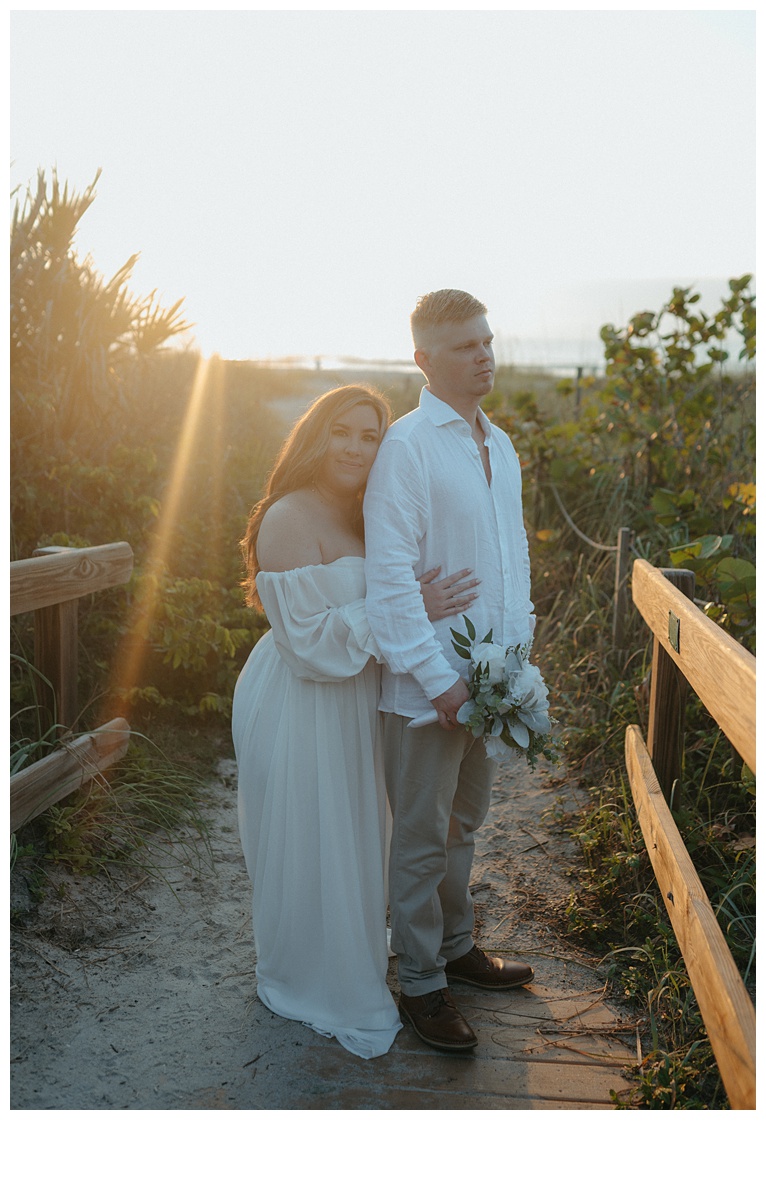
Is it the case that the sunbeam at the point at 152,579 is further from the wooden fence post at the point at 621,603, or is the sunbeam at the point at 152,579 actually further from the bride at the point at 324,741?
the wooden fence post at the point at 621,603

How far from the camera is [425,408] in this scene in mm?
3127

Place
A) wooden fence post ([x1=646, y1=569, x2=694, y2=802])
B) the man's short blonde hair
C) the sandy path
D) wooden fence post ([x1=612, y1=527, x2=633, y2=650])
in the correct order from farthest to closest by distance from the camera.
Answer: wooden fence post ([x1=612, y1=527, x2=633, y2=650]) → wooden fence post ([x1=646, y1=569, x2=694, y2=802]) → the man's short blonde hair → the sandy path

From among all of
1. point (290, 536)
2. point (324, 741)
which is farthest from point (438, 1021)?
point (290, 536)

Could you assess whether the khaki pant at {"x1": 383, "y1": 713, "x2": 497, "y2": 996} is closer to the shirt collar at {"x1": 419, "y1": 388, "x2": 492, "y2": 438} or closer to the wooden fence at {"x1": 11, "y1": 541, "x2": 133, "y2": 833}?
the shirt collar at {"x1": 419, "y1": 388, "x2": 492, "y2": 438}

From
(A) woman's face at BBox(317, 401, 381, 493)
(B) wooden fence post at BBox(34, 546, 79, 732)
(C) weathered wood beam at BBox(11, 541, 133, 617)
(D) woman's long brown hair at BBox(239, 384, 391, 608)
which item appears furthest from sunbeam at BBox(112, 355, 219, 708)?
(A) woman's face at BBox(317, 401, 381, 493)

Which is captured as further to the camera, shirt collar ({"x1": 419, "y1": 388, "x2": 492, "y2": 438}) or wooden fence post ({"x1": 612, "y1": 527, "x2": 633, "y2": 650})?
wooden fence post ({"x1": 612, "y1": 527, "x2": 633, "y2": 650})

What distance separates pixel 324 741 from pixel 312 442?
0.99 m

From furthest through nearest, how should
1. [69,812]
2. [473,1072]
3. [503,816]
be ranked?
1. [503,816]
2. [69,812]
3. [473,1072]

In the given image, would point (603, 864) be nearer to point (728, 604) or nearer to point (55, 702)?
point (728, 604)

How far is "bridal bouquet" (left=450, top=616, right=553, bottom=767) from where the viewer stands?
2.94 meters

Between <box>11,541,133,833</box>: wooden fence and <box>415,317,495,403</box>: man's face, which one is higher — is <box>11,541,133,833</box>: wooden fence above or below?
below

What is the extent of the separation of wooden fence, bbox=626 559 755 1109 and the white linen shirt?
650 mm

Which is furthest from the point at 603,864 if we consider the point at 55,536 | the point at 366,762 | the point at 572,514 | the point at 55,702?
the point at 572,514

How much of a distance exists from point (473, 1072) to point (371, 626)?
1399mm
